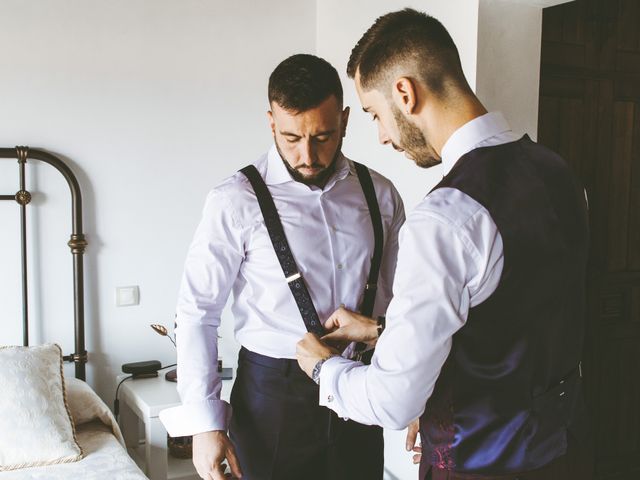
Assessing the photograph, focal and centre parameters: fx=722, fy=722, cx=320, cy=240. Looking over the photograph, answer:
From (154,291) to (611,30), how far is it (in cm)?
221

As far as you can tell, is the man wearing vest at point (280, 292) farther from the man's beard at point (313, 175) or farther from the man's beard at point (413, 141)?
the man's beard at point (413, 141)

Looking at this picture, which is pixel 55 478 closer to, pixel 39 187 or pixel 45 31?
pixel 39 187

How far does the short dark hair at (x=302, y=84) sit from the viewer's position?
1711 mm

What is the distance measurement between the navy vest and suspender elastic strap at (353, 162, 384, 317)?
0.53 m

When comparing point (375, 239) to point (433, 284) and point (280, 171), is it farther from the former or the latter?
point (433, 284)

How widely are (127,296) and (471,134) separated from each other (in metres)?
2.32

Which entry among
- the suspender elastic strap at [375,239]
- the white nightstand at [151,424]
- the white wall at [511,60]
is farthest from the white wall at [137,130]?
the suspender elastic strap at [375,239]

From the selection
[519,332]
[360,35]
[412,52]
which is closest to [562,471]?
[519,332]

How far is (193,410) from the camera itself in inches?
65.7

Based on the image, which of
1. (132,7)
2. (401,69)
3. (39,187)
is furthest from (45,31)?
(401,69)

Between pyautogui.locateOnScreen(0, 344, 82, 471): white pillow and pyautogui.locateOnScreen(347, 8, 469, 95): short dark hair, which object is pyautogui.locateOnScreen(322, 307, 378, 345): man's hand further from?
pyautogui.locateOnScreen(0, 344, 82, 471): white pillow

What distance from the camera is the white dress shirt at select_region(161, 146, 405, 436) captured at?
5.61 ft

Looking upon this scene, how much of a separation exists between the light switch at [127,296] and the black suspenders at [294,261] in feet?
5.17

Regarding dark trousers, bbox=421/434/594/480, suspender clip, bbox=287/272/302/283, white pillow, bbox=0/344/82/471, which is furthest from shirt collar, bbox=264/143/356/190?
white pillow, bbox=0/344/82/471
